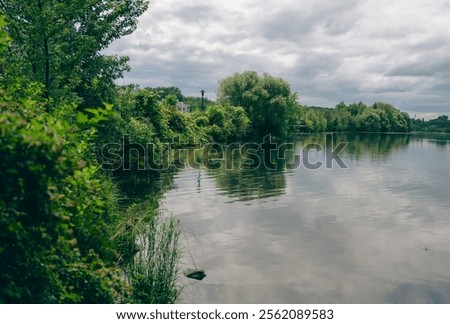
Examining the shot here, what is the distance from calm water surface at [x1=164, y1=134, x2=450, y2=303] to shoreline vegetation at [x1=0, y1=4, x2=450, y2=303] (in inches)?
78.4

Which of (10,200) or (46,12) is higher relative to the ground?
(46,12)

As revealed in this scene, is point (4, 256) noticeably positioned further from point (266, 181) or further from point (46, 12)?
point (266, 181)

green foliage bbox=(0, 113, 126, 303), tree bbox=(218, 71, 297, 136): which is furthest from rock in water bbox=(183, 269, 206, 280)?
tree bbox=(218, 71, 297, 136)

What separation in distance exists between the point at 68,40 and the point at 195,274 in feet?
55.9

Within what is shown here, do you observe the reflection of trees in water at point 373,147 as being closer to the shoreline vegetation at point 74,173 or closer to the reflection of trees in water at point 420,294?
the shoreline vegetation at point 74,173

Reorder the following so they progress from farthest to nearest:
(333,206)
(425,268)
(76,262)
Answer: (333,206), (425,268), (76,262)

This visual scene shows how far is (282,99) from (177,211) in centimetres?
7252

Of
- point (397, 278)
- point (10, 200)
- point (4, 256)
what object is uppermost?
point (10, 200)

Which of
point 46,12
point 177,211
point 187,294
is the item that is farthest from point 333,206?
point 46,12

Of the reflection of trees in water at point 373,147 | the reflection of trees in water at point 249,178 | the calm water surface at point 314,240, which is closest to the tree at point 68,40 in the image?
the calm water surface at point 314,240

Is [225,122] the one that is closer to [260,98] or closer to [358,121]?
[260,98]

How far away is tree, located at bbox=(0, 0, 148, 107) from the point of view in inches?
827

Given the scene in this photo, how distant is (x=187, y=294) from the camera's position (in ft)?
42.4

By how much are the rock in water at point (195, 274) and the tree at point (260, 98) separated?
8022cm
